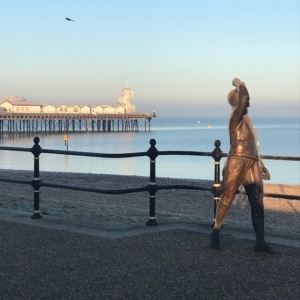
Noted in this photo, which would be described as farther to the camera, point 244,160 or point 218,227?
point 218,227

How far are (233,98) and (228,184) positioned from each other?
0.94 m

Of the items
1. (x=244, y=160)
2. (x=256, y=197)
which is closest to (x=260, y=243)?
(x=256, y=197)

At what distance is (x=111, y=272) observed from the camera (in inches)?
230

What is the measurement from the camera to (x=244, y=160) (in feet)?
21.9

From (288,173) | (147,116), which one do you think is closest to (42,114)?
(147,116)

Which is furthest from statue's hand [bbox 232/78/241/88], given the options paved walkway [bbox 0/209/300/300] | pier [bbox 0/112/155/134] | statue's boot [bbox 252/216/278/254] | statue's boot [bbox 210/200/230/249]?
pier [bbox 0/112/155/134]

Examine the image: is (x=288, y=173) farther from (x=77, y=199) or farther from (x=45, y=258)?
(x=45, y=258)

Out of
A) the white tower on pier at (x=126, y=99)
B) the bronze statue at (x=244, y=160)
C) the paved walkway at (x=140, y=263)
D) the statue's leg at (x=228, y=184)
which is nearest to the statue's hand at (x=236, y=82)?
the bronze statue at (x=244, y=160)

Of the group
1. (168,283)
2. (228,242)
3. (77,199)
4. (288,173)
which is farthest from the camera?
(288,173)

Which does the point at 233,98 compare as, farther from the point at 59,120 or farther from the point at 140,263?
the point at 59,120

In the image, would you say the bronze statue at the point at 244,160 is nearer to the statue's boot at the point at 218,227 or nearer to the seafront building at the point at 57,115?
the statue's boot at the point at 218,227

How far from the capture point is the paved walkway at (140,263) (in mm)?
5250

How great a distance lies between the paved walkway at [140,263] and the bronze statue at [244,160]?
1.40ft

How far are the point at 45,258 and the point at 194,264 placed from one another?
1.54 m
